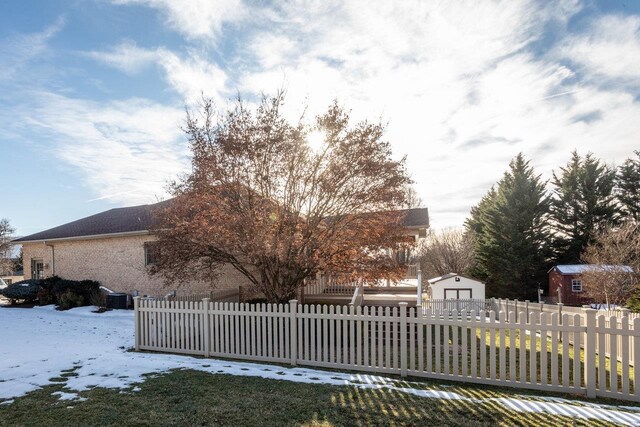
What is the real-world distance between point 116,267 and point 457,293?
69.1 ft

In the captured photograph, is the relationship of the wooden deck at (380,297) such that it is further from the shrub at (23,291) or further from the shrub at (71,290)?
the shrub at (23,291)

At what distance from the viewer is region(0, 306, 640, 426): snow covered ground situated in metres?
5.35


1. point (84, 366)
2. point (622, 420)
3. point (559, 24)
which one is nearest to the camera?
point (622, 420)

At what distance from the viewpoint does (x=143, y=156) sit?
14422 millimetres

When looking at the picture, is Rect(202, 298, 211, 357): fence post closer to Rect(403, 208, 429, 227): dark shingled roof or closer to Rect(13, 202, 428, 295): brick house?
Rect(13, 202, 428, 295): brick house

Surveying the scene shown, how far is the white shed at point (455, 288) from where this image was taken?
2662 cm

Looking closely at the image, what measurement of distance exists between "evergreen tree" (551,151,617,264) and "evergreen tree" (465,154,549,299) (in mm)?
1563

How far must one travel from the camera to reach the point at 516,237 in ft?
105

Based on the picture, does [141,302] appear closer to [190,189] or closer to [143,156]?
[190,189]

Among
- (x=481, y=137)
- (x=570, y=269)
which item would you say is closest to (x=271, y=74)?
(x=481, y=137)

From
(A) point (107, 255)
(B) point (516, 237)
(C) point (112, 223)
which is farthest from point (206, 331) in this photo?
(B) point (516, 237)

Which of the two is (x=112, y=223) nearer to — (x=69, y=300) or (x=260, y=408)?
(x=69, y=300)

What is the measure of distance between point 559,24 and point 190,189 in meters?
10.3

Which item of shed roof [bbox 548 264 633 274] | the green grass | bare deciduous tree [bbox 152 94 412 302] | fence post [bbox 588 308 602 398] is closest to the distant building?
bare deciduous tree [bbox 152 94 412 302]
